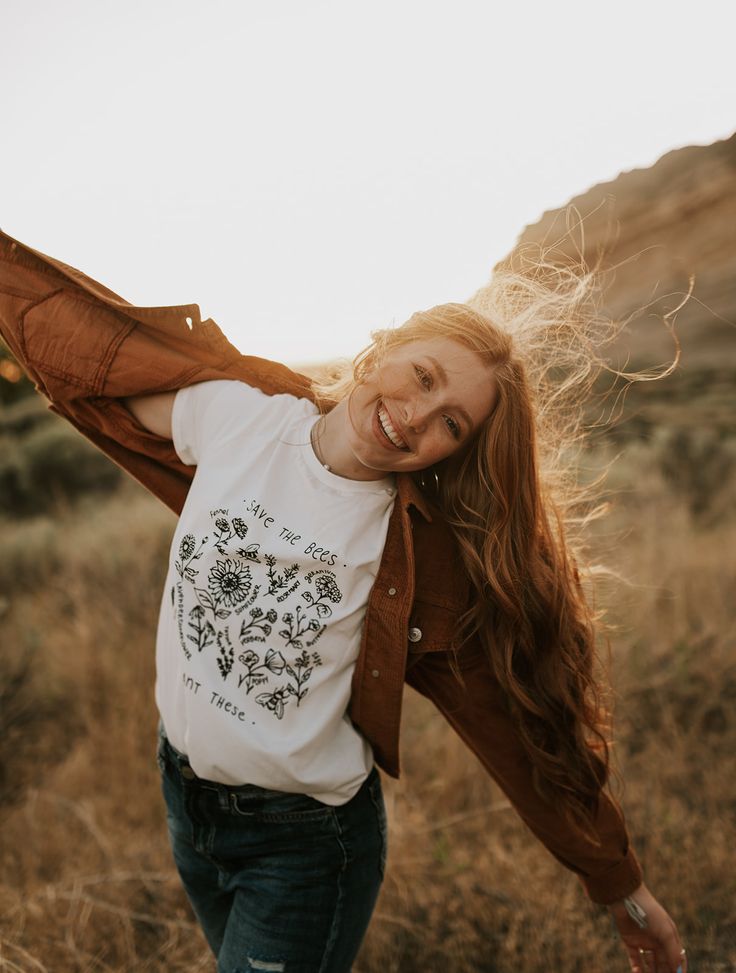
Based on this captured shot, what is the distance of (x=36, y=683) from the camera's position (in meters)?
4.26

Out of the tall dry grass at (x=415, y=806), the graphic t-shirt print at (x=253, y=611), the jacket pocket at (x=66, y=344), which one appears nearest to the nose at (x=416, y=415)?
the graphic t-shirt print at (x=253, y=611)

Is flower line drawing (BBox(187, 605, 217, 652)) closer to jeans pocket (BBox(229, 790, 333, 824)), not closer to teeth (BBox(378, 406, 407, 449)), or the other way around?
jeans pocket (BBox(229, 790, 333, 824))

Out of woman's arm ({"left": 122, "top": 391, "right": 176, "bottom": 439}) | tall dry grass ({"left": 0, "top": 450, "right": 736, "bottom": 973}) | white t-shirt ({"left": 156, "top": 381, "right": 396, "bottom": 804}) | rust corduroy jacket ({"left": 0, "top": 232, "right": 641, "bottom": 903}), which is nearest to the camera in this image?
white t-shirt ({"left": 156, "top": 381, "right": 396, "bottom": 804})

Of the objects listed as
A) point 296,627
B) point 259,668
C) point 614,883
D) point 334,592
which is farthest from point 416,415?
point 614,883

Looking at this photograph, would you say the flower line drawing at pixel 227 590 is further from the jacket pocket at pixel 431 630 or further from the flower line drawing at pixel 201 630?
the jacket pocket at pixel 431 630

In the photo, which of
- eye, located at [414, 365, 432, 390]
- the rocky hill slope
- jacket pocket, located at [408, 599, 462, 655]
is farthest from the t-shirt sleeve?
the rocky hill slope

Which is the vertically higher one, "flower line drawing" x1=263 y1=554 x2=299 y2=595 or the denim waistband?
"flower line drawing" x1=263 y1=554 x2=299 y2=595

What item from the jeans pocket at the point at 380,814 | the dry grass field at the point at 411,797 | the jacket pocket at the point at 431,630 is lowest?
the dry grass field at the point at 411,797

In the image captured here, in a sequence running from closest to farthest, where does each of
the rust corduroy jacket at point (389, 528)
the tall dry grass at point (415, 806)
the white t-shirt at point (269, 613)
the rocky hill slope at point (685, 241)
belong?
the white t-shirt at point (269, 613), the rust corduroy jacket at point (389, 528), the tall dry grass at point (415, 806), the rocky hill slope at point (685, 241)

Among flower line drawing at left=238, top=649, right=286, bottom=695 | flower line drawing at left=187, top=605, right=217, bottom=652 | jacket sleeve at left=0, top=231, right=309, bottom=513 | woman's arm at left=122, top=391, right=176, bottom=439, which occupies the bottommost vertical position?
flower line drawing at left=238, top=649, right=286, bottom=695

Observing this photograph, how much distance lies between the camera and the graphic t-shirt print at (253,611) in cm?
170

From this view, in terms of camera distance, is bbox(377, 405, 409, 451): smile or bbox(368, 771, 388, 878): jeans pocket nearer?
bbox(377, 405, 409, 451): smile

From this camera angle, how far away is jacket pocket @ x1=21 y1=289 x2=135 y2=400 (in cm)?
186

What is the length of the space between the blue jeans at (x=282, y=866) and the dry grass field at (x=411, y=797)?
67 cm
